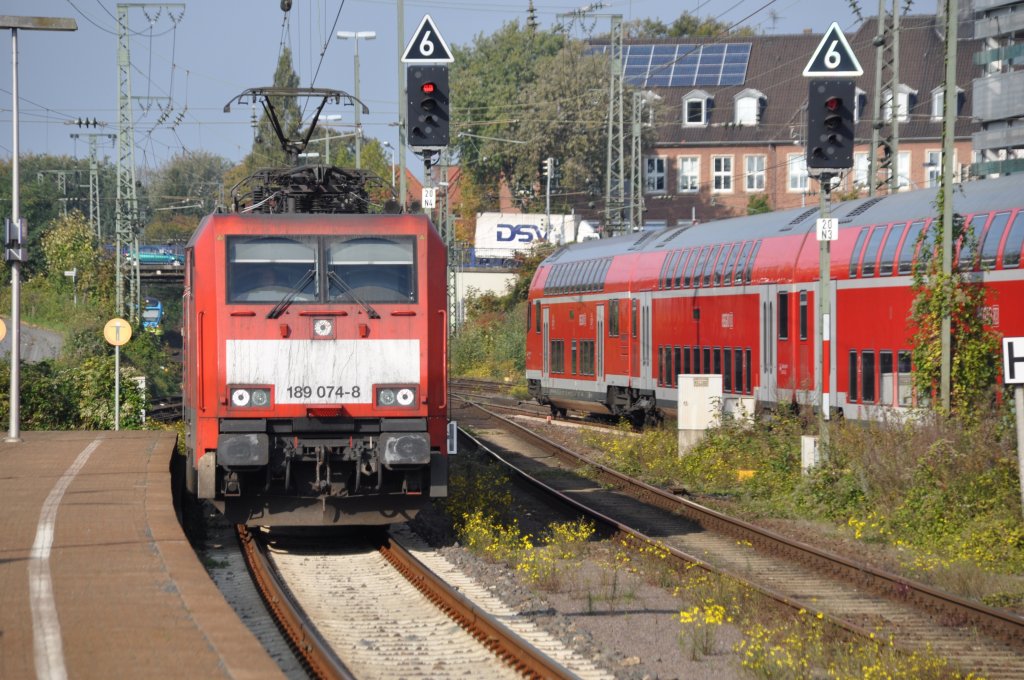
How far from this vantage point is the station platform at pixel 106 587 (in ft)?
25.7

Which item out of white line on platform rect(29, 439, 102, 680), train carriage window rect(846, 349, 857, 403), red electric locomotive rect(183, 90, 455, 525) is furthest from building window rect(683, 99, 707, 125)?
white line on platform rect(29, 439, 102, 680)

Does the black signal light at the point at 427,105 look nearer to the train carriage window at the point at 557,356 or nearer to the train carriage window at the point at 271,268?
the train carriage window at the point at 271,268

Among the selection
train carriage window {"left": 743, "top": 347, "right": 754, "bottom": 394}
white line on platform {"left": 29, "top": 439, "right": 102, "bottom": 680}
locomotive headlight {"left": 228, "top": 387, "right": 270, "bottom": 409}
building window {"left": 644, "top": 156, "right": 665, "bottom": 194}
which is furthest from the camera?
building window {"left": 644, "top": 156, "right": 665, "bottom": 194}

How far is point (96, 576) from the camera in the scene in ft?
34.1

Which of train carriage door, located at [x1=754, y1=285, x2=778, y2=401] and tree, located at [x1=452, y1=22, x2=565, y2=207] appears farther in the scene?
tree, located at [x1=452, y1=22, x2=565, y2=207]

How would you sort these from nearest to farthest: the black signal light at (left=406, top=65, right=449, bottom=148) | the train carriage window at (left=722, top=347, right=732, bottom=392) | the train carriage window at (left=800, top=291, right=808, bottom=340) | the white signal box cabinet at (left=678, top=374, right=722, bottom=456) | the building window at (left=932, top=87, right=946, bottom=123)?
the black signal light at (left=406, top=65, right=449, bottom=148) → the train carriage window at (left=800, top=291, right=808, bottom=340) → the white signal box cabinet at (left=678, top=374, right=722, bottom=456) → the train carriage window at (left=722, top=347, right=732, bottom=392) → the building window at (left=932, top=87, right=946, bottom=123)

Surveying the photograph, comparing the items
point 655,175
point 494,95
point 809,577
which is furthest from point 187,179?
point 809,577

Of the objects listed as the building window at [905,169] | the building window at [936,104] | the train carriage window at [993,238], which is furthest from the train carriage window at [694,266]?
the building window at [905,169]

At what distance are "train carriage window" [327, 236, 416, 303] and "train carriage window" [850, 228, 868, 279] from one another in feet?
31.9

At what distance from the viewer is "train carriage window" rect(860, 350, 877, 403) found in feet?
67.7

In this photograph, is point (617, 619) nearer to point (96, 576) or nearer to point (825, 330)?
point (96, 576)

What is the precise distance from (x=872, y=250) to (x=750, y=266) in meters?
3.90

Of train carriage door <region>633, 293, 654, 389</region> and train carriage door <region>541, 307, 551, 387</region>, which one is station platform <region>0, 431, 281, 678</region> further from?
train carriage door <region>541, 307, 551, 387</region>

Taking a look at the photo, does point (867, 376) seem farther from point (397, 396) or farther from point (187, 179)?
point (187, 179)
